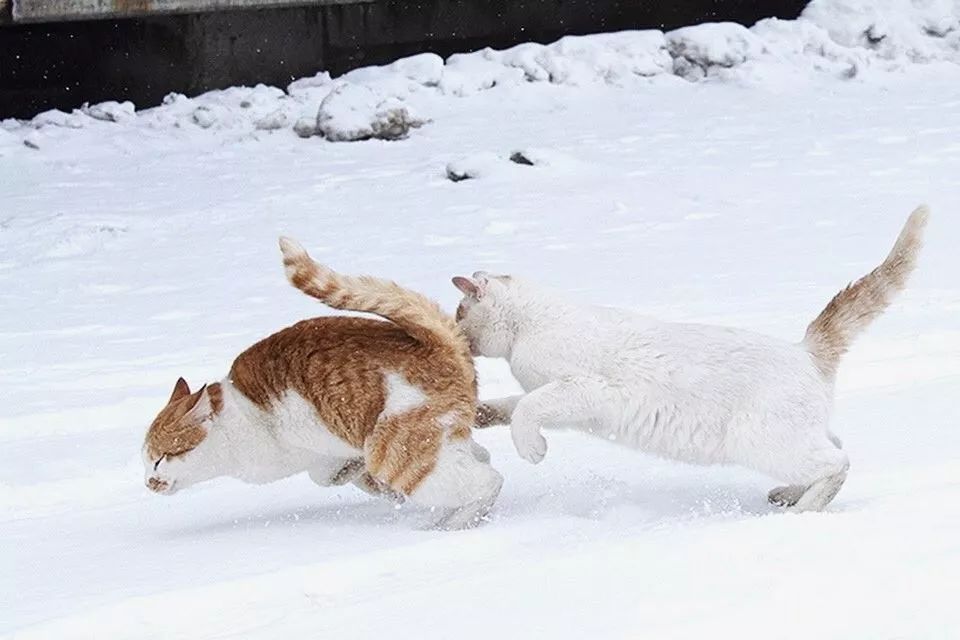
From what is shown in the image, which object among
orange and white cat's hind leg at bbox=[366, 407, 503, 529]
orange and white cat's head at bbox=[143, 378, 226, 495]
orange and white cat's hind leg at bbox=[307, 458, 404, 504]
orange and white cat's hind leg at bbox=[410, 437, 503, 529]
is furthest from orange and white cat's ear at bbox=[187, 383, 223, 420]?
orange and white cat's hind leg at bbox=[410, 437, 503, 529]

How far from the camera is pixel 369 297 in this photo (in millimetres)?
4016

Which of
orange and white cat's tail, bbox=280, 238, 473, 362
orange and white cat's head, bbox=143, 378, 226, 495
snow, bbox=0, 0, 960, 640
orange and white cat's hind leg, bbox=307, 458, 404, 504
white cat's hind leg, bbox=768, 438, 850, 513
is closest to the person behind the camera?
snow, bbox=0, 0, 960, 640

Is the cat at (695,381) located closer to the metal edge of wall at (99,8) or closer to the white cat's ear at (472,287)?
the white cat's ear at (472,287)

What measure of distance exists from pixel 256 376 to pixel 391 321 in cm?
39

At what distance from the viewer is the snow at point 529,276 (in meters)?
3.34

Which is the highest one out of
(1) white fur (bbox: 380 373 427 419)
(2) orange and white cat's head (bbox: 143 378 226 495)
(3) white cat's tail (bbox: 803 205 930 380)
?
(3) white cat's tail (bbox: 803 205 930 380)

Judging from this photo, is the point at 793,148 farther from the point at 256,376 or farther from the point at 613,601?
the point at 613,601

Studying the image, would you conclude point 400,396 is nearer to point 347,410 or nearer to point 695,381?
point 347,410

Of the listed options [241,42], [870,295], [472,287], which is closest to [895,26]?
[241,42]

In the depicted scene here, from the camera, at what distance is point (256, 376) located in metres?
4.15

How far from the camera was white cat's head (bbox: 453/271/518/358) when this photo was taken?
13.7ft

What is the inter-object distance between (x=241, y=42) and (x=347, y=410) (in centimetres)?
798

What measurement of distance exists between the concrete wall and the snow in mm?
451

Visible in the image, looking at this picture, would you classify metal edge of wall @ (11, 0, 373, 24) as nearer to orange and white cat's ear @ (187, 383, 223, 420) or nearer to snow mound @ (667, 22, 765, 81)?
snow mound @ (667, 22, 765, 81)
